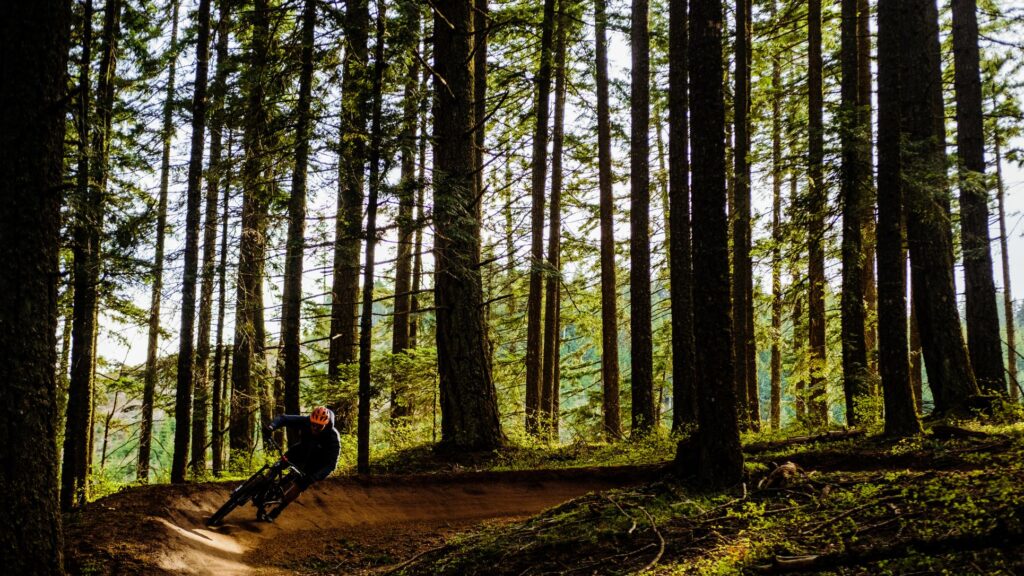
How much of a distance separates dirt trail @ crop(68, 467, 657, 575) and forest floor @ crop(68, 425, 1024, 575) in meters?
0.03

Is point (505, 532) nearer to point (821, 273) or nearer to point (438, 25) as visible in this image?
point (438, 25)

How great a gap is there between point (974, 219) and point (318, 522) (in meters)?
14.2

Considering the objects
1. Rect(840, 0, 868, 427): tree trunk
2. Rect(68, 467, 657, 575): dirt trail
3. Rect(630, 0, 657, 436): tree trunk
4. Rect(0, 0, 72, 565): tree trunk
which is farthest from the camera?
Rect(630, 0, 657, 436): tree trunk

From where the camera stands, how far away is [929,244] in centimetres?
1183

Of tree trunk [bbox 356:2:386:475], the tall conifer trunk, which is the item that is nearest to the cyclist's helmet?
tree trunk [bbox 356:2:386:475]

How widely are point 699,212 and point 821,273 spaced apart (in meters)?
11.9

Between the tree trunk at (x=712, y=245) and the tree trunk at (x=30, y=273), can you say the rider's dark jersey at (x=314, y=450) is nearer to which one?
the tree trunk at (x=30, y=273)

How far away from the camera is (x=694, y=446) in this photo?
8164 mm

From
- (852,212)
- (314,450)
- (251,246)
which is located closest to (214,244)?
(251,246)

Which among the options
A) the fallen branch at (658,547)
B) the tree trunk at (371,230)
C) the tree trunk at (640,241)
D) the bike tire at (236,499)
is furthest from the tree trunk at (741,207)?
the bike tire at (236,499)

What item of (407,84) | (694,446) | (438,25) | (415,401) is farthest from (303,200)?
(694,446)

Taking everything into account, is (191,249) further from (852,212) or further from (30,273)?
(852,212)

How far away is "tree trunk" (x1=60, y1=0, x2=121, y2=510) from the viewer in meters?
10.8

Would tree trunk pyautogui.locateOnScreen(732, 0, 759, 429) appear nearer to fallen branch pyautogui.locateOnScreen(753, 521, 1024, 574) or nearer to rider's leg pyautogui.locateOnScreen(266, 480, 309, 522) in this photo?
rider's leg pyautogui.locateOnScreen(266, 480, 309, 522)
